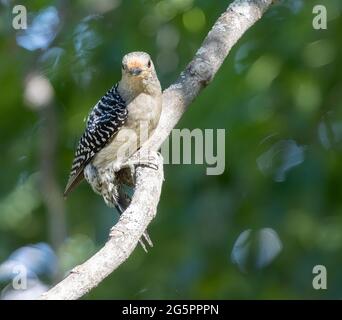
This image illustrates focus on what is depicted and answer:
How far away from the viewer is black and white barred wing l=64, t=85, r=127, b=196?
638 centimetres

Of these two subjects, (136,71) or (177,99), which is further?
(136,71)

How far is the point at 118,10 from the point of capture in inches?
282

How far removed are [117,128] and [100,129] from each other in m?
0.13

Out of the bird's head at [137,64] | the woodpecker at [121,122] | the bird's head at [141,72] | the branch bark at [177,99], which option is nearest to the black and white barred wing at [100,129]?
the woodpecker at [121,122]

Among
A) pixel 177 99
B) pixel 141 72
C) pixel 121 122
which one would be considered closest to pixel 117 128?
pixel 121 122

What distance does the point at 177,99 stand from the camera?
5520mm

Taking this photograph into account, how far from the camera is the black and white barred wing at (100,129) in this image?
20.9 feet

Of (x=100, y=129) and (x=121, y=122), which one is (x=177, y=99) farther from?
(x=100, y=129)

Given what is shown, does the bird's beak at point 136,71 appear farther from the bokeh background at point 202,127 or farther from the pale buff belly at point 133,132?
the bokeh background at point 202,127

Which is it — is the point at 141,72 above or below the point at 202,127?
above

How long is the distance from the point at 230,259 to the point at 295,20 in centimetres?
177

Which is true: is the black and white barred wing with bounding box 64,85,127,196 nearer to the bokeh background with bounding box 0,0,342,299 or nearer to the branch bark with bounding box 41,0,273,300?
the bokeh background with bounding box 0,0,342,299

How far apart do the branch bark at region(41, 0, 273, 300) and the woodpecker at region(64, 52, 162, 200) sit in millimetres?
414

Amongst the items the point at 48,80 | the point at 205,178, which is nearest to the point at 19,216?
the point at 48,80
